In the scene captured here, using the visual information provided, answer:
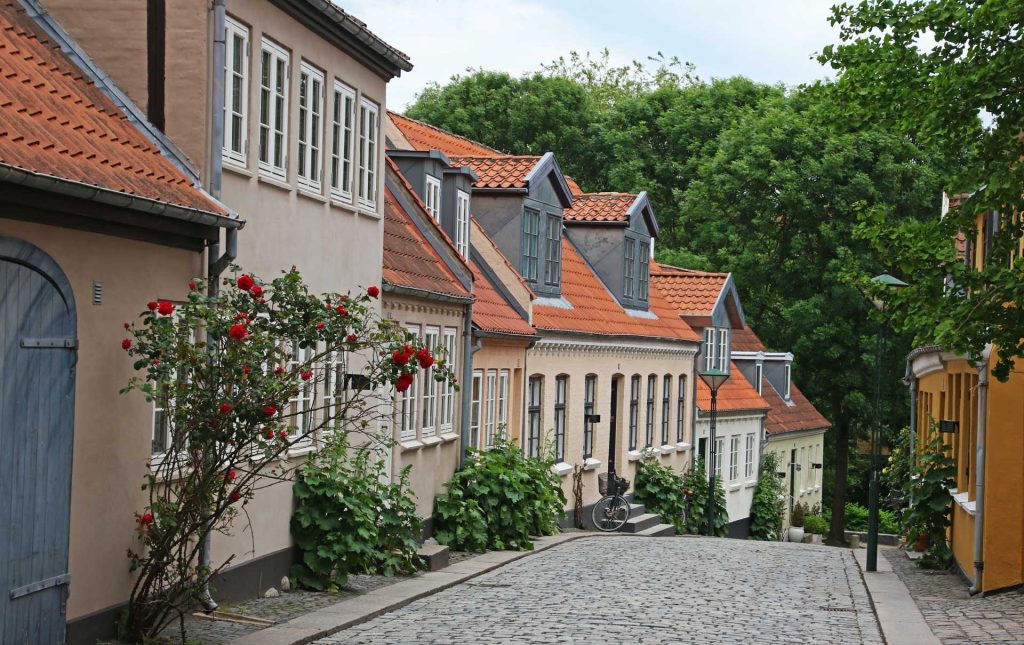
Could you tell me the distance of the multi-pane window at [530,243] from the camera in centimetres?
2669

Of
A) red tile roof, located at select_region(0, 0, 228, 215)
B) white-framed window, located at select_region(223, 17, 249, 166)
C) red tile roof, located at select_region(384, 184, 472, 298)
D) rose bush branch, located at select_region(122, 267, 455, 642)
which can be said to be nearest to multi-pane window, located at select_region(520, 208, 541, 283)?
red tile roof, located at select_region(384, 184, 472, 298)

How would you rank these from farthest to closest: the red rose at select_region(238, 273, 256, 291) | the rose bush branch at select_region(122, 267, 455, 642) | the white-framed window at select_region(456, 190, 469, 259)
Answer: the white-framed window at select_region(456, 190, 469, 259)
the red rose at select_region(238, 273, 256, 291)
the rose bush branch at select_region(122, 267, 455, 642)

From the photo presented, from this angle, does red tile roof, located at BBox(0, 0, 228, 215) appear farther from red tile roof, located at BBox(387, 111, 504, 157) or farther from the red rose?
red tile roof, located at BBox(387, 111, 504, 157)

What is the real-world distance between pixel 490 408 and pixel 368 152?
24.0ft

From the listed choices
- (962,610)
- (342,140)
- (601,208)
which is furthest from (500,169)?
(962,610)

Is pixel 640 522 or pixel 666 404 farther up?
pixel 666 404

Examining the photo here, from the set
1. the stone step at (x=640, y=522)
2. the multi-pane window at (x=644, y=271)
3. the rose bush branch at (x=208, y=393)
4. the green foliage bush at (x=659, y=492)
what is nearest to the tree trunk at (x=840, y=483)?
the multi-pane window at (x=644, y=271)

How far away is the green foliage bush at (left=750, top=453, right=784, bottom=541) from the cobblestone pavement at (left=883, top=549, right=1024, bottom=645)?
2255 cm

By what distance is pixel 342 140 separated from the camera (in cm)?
1612

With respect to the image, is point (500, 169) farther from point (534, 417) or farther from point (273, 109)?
A: point (273, 109)

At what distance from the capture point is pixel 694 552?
2238cm

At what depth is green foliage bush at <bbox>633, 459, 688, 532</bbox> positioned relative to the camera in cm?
3225

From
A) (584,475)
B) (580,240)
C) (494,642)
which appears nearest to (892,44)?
(494,642)

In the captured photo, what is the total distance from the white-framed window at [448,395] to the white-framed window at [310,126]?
18.3ft
